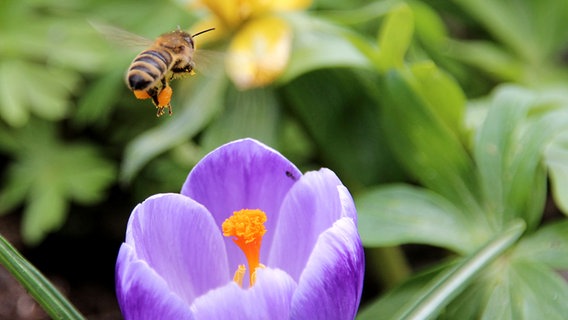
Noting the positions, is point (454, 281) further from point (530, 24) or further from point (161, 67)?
point (530, 24)

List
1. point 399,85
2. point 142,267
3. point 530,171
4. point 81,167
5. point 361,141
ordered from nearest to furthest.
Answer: point 142,267 → point 530,171 → point 399,85 → point 361,141 → point 81,167

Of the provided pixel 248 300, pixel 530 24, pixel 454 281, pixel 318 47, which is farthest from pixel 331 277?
pixel 530 24

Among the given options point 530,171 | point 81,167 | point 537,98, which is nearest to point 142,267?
point 530,171

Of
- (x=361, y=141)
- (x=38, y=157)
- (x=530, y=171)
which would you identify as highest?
(x=530, y=171)

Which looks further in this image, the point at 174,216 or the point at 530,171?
the point at 530,171

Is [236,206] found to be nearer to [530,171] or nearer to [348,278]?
[348,278]

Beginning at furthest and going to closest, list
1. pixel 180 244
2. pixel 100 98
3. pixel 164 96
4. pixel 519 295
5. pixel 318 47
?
pixel 100 98 < pixel 318 47 < pixel 519 295 < pixel 164 96 < pixel 180 244

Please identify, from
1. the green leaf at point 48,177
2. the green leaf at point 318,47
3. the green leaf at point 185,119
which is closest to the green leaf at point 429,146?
the green leaf at point 318,47

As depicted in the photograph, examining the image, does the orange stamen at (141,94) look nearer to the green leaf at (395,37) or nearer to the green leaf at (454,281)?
the green leaf at (454,281)
